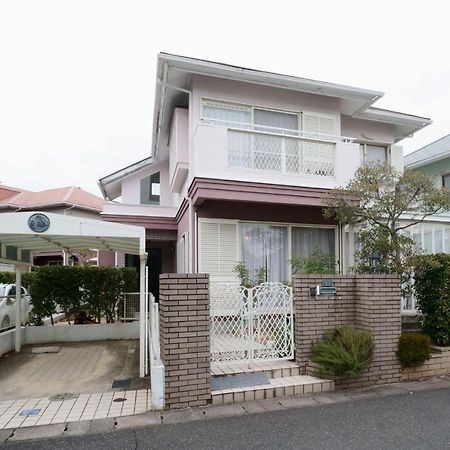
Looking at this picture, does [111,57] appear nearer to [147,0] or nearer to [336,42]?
[147,0]

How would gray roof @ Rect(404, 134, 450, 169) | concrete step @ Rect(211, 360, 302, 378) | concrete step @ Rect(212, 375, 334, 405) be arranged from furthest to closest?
gray roof @ Rect(404, 134, 450, 169) → concrete step @ Rect(211, 360, 302, 378) → concrete step @ Rect(212, 375, 334, 405)

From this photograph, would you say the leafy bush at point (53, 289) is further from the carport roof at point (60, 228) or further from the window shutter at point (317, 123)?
the window shutter at point (317, 123)

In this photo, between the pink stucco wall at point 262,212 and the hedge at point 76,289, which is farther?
the hedge at point 76,289

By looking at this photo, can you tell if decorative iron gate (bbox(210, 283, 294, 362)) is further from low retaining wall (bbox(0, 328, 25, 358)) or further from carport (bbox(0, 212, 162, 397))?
low retaining wall (bbox(0, 328, 25, 358))

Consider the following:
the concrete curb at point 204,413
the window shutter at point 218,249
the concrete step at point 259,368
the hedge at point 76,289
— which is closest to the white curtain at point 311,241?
the window shutter at point 218,249

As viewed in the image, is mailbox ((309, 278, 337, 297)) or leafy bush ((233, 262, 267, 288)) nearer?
mailbox ((309, 278, 337, 297))

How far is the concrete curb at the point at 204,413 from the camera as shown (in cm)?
425

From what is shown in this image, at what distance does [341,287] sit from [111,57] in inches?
374

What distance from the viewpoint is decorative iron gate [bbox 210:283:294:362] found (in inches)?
228

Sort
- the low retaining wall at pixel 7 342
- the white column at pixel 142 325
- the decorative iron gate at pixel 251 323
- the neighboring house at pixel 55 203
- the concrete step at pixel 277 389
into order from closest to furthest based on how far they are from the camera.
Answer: the concrete step at pixel 277 389 → the decorative iron gate at pixel 251 323 → the white column at pixel 142 325 → the low retaining wall at pixel 7 342 → the neighboring house at pixel 55 203

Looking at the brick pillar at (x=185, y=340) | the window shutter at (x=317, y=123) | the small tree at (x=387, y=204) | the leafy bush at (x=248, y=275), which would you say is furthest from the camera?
the window shutter at (x=317, y=123)

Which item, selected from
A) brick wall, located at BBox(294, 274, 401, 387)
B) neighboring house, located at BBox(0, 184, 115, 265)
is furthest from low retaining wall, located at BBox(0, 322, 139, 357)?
neighboring house, located at BBox(0, 184, 115, 265)

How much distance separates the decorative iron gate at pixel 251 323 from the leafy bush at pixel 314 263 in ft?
8.19

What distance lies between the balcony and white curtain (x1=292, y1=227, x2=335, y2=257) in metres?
1.32
